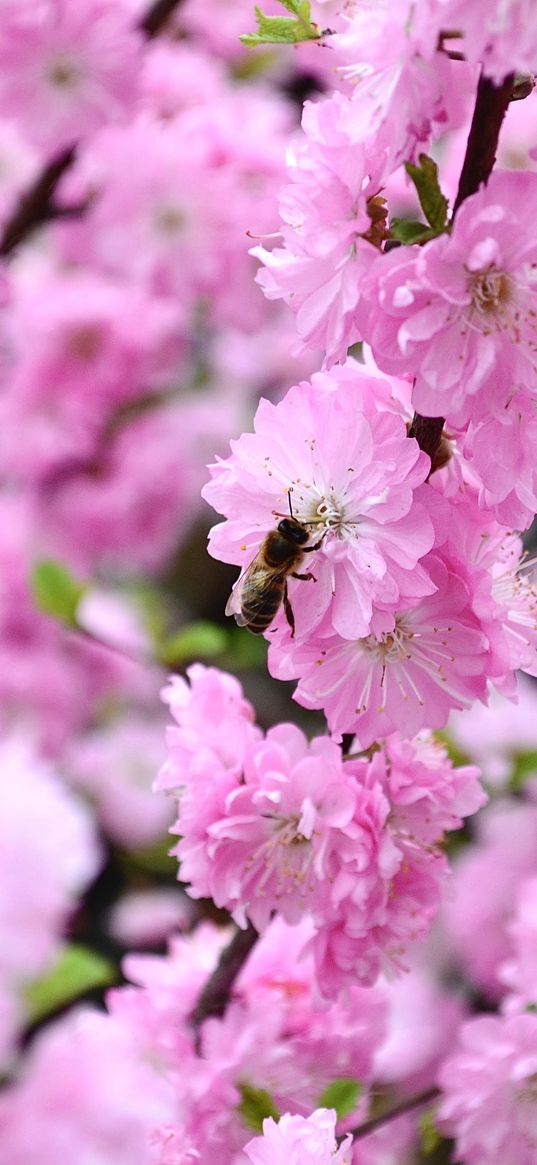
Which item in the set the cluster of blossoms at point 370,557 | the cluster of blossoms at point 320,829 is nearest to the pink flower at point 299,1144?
the cluster of blossoms at point 320,829

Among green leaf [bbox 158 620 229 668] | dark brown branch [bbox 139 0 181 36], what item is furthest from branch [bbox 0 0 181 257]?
green leaf [bbox 158 620 229 668]

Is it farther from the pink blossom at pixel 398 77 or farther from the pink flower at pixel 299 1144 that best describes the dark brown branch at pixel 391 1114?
the pink blossom at pixel 398 77

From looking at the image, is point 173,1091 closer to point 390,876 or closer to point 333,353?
point 390,876

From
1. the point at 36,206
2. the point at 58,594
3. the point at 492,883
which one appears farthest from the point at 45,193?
the point at 492,883

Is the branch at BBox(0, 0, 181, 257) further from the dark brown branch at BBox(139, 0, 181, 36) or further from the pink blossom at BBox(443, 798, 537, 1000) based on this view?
the pink blossom at BBox(443, 798, 537, 1000)

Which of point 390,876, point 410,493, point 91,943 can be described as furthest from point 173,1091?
point 91,943

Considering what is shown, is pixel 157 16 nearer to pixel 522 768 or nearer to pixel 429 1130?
pixel 522 768

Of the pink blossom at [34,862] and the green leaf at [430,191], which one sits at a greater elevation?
the green leaf at [430,191]
